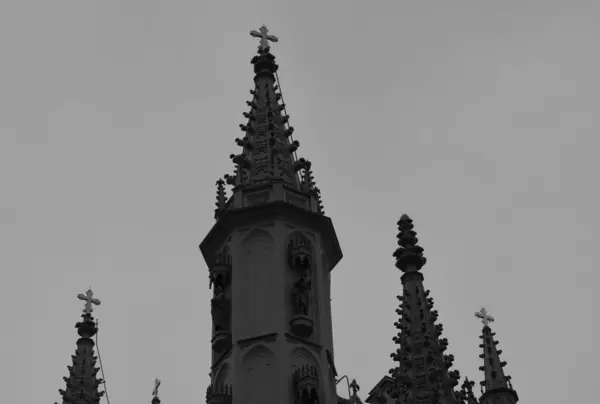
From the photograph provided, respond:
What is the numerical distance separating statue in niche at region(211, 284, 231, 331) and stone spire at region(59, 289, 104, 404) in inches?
160

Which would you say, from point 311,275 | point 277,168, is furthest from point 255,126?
point 311,275

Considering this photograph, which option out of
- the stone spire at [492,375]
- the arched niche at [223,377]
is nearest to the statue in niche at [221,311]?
the arched niche at [223,377]

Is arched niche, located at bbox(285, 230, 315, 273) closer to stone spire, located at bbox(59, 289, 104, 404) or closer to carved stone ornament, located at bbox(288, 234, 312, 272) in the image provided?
carved stone ornament, located at bbox(288, 234, 312, 272)

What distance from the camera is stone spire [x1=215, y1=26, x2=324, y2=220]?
27562 millimetres

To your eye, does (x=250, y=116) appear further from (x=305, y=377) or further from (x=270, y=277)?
(x=305, y=377)

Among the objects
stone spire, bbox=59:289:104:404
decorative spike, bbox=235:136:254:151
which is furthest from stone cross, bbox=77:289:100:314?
decorative spike, bbox=235:136:254:151

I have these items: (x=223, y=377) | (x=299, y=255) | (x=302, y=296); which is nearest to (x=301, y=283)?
(x=302, y=296)

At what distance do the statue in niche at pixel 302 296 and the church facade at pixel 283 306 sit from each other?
19mm

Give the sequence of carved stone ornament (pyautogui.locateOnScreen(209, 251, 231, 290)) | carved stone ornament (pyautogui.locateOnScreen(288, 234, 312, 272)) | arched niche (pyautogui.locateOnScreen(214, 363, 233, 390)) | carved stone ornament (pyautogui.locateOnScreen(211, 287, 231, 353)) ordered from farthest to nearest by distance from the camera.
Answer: carved stone ornament (pyautogui.locateOnScreen(209, 251, 231, 290))
carved stone ornament (pyautogui.locateOnScreen(288, 234, 312, 272))
carved stone ornament (pyautogui.locateOnScreen(211, 287, 231, 353))
arched niche (pyautogui.locateOnScreen(214, 363, 233, 390))

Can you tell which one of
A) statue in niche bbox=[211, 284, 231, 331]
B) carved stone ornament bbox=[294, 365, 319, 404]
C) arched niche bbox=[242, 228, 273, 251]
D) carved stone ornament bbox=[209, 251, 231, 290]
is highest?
arched niche bbox=[242, 228, 273, 251]

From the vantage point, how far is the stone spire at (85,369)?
93.1 ft

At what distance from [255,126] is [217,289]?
14.8 ft

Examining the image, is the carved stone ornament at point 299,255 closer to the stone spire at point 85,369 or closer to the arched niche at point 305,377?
the arched niche at point 305,377

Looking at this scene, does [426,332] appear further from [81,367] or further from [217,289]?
[81,367]
